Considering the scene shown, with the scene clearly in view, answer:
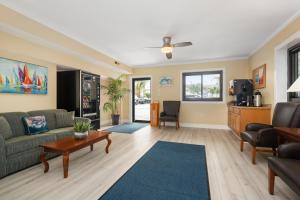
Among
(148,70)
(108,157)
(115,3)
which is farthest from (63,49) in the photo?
(148,70)

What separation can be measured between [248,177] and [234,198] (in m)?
0.67

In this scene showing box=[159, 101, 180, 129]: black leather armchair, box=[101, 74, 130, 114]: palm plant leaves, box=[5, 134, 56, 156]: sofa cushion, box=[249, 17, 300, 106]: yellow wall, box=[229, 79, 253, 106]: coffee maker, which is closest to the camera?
box=[5, 134, 56, 156]: sofa cushion

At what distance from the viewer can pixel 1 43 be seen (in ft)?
8.96

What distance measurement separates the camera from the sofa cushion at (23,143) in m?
2.25

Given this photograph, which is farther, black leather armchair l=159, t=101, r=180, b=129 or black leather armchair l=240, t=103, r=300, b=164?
black leather armchair l=159, t=101, r=180, b=129

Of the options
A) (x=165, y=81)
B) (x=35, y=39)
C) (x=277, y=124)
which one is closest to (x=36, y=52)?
(x=35, y=39)

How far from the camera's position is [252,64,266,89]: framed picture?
4.16m

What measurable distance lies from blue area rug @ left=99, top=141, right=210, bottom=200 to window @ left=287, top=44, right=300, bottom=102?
2293mm

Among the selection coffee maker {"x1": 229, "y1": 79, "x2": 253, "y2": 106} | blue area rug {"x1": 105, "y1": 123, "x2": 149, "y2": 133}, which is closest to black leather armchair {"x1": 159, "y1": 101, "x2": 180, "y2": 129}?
blue area rug {"x1": 105, "y1": 123, "x2": 149, "y2": 133}

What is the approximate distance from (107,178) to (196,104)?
4.71 m

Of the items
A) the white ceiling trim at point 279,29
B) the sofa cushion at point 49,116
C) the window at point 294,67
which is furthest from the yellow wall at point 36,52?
the window at point 294,67

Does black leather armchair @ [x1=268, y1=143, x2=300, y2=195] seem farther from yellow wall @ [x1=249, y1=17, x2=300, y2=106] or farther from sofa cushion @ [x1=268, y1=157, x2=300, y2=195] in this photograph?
yellow wall @ [x1=249, y1=17, x2=300, y2=106]

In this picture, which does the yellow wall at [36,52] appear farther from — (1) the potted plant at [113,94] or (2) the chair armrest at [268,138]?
(2) the chair armrest at [268,138]

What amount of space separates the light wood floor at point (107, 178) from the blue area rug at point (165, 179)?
Result: 0.42ft
